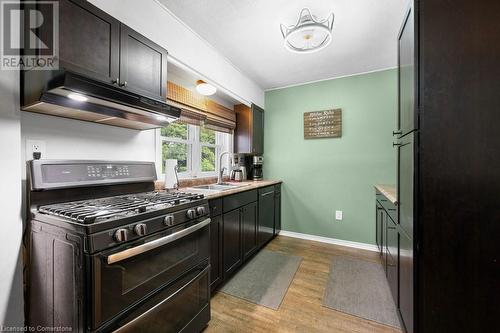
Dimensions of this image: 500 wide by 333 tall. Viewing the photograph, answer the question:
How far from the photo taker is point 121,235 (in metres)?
0.97

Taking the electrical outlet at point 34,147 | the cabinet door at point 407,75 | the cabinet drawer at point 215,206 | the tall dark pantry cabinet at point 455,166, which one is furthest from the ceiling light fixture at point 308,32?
the electrical outlet at point 34,147

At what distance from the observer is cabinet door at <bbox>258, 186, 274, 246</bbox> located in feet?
9.36

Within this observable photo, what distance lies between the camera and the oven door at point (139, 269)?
0.90 m

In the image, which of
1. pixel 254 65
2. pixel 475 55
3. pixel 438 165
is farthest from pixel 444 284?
pixel 254 65

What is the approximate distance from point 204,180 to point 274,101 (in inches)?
73.5

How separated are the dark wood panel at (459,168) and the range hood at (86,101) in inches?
61.7

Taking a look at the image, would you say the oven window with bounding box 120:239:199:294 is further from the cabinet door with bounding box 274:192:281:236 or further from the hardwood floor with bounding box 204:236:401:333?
the cabinet door with bounding box 274:192:281:236

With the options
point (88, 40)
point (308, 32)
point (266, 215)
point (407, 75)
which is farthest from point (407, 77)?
point (266, 215)

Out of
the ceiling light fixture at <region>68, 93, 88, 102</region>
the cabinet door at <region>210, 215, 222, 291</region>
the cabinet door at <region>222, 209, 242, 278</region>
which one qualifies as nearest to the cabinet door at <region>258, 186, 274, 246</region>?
the cabinet door at <region>222, 209, 242, 278</region>

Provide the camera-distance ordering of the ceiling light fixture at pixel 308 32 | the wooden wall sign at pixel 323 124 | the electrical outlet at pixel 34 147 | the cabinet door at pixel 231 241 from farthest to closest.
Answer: the wooden wall sign at pixel 323 124 < the cabinet door at pixel 231 241 < the ceiling light fixture at pixel 308 32 < the electrical outlet at pixel 34 147

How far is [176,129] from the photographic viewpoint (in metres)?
2.49

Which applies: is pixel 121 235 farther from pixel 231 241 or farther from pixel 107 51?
pixel 231 241

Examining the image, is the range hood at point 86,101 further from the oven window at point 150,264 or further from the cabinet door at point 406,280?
the cabinet door at point 406,280

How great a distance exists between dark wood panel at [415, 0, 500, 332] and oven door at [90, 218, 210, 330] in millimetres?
1324
